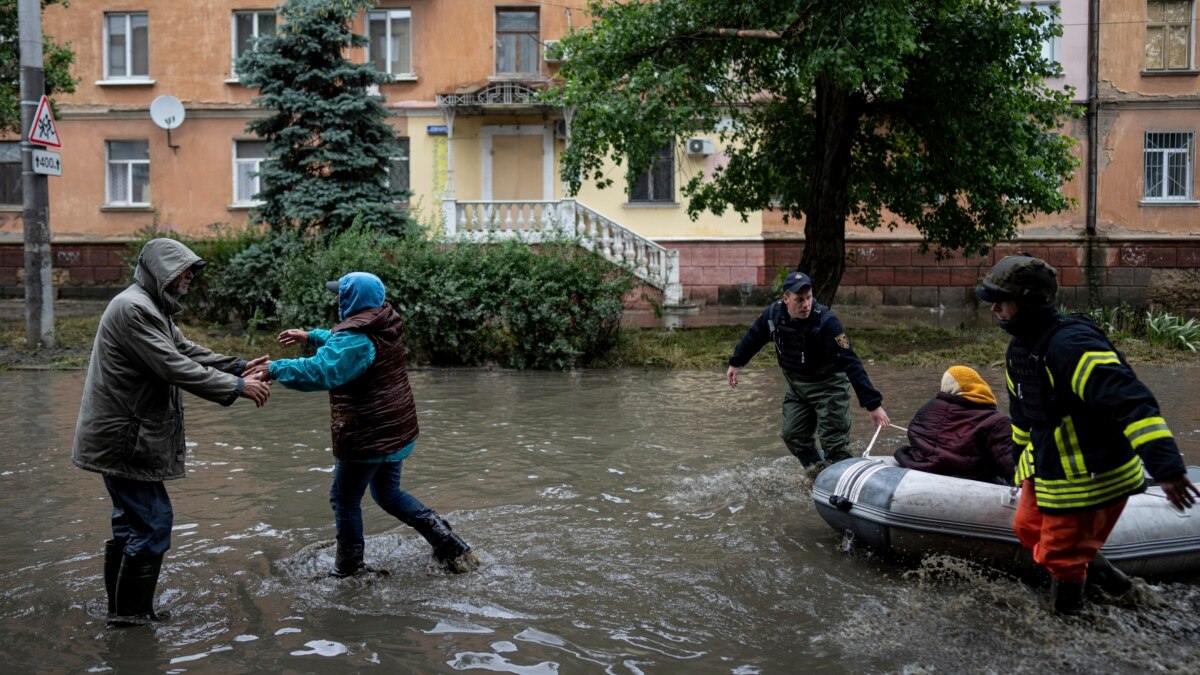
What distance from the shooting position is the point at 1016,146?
1628 cm

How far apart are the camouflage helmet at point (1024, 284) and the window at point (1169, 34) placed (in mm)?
24840

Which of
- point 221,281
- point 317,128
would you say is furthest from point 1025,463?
point 317,128

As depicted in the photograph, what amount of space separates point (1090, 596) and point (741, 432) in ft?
16.9

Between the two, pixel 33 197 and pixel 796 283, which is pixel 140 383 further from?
pixel 33 197

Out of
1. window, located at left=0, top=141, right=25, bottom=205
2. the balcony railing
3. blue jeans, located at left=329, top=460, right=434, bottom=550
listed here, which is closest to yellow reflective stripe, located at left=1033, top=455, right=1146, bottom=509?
blue jeans, located at left=329, top=460, right=434, bottom=550

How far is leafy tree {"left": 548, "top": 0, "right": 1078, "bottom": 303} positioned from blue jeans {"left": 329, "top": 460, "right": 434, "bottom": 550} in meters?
9.72

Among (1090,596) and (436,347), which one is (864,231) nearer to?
(436,347)

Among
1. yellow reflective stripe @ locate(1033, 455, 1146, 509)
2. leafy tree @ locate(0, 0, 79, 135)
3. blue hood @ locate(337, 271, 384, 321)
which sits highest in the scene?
leafy tree @ locate(0, 0, 79, 135)

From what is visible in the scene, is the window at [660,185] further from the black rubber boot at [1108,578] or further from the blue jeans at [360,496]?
the black rubber boot at [1108,578]

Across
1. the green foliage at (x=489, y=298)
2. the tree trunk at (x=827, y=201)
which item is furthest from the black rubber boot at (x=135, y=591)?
the tree trunk at (x=827, y=201)

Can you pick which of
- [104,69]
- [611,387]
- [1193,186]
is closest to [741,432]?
[611,387]

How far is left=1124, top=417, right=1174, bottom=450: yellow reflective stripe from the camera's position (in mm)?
4285

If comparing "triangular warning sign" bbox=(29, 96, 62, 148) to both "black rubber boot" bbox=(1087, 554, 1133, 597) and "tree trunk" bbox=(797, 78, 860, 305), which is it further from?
"black rubber boot" bbox=(1087, 554, 1133, 597)

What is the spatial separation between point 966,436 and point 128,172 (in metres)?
→ 26.1
